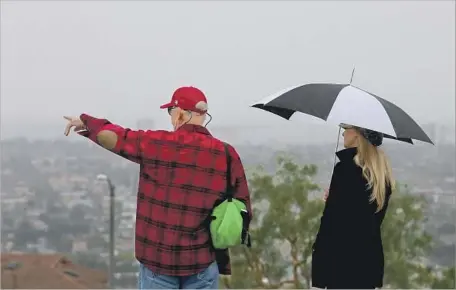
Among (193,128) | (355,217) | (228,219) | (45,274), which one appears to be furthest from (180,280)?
(45,274)

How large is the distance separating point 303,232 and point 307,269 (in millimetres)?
372

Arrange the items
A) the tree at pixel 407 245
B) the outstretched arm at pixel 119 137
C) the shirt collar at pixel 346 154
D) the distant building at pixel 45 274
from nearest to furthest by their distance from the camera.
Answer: the outstretched arm at pixel 119 137 < the shirt collar at pixel 346 154 < the distant building at pixel 45 274 < the tree at pixel 407 245

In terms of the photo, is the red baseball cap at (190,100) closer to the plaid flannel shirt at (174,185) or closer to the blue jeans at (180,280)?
the plaid flannel shirt at (174,185)

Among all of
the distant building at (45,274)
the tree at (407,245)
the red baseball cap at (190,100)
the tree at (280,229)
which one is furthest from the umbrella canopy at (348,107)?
the tree at (407,245)

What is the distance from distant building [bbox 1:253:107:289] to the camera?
472cm

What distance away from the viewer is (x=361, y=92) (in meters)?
2.38

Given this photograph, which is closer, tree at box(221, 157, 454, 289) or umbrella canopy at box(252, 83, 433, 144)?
umbrella canopy at box(252, 83, 433, 144)

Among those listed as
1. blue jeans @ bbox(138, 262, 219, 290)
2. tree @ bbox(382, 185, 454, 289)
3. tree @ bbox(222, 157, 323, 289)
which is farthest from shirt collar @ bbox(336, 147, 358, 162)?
tree @ bbox(382, 185, 454, 289)

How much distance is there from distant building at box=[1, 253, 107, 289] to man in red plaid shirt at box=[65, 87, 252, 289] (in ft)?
8.94

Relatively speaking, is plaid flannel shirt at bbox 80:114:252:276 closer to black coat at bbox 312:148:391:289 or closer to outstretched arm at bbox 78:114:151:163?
outstretched arm at bbox 78:114:151:163

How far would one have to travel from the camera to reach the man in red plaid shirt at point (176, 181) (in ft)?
6.68

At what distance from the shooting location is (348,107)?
2.23 m

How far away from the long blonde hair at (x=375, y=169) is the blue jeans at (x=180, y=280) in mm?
629

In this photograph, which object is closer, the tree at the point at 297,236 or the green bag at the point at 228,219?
the green bag at the point at 228,219
